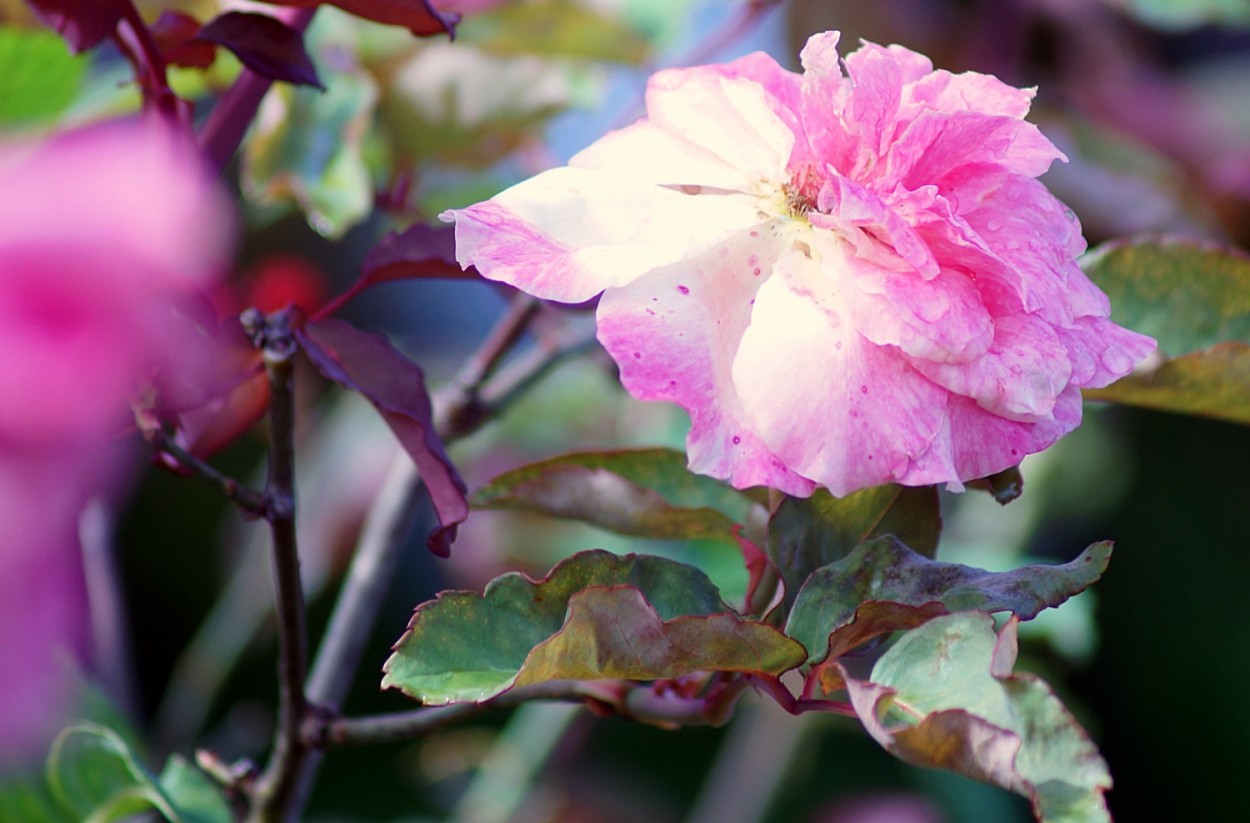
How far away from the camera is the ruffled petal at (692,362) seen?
0.29m

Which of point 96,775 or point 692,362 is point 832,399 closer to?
point 692,362

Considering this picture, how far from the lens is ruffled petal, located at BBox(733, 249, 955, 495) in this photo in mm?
278

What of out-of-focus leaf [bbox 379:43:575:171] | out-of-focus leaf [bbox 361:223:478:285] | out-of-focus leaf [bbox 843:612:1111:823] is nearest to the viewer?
out-of-focus leaf [bbox 843:612:1111:823]

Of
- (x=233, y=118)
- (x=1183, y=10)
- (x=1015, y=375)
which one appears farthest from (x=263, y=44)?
(x=1183, y=10)

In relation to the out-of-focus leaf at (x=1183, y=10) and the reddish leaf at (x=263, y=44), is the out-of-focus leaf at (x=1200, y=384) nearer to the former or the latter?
the reddish leaf at (x=263, y=44)

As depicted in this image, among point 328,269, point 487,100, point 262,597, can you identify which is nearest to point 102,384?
point 487,100

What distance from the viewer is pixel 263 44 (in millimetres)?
378

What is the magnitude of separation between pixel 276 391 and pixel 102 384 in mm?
76

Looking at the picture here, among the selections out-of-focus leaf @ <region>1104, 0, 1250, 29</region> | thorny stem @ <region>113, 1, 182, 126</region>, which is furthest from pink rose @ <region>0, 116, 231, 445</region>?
out-of-focus leaf @ <region>1104, 0, 1250, 29</region>

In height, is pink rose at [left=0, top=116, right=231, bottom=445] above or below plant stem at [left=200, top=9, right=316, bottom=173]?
above

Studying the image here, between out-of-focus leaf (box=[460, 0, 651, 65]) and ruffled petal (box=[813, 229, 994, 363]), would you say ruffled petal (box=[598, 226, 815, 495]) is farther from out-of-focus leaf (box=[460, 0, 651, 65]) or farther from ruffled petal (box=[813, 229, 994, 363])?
out-of-focus leaf (box=[460, 0, 651, 65])

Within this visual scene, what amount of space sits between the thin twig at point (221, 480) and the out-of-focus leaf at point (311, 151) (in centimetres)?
22

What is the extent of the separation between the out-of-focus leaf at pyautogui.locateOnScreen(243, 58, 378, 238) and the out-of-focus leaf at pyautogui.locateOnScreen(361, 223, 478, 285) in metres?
0.17

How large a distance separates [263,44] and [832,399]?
0.74ft
